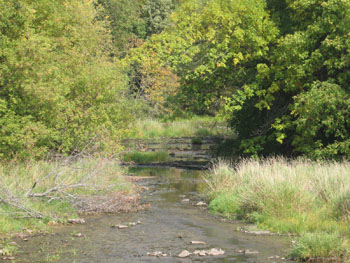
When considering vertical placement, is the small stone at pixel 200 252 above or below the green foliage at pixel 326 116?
below

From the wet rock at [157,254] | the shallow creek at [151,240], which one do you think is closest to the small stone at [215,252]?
the shallow creek at [151,240]

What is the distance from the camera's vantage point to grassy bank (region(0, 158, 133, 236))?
45.4ft

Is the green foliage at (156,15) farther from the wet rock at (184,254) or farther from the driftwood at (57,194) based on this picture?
the wet rock at (184,254)

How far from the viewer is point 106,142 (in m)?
19.9

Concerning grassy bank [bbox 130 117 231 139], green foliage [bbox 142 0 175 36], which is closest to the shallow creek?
grassy bank [bbox 130 117 231 139]

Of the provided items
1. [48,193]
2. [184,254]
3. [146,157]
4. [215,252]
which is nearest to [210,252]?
[215,252]

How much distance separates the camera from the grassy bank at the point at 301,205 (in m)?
10.9

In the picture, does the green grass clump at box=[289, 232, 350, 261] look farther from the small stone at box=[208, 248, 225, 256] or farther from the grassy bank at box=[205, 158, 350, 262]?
the small stone at box=[208, 248, 225, 256]

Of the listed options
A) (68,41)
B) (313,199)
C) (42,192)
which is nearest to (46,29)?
(68,41)

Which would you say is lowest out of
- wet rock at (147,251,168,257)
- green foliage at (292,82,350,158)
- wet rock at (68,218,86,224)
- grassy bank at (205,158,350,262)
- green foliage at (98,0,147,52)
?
wet rock at (68,218,86,224)

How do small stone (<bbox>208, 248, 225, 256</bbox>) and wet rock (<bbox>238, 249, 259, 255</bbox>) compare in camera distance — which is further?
wet rock (<bbox>238, 249, 259, 255</bbox>)

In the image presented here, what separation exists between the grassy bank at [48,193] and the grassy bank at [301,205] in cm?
392

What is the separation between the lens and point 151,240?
12.9 metres

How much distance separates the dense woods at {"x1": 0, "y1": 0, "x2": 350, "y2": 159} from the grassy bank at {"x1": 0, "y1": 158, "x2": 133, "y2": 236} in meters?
1.16
